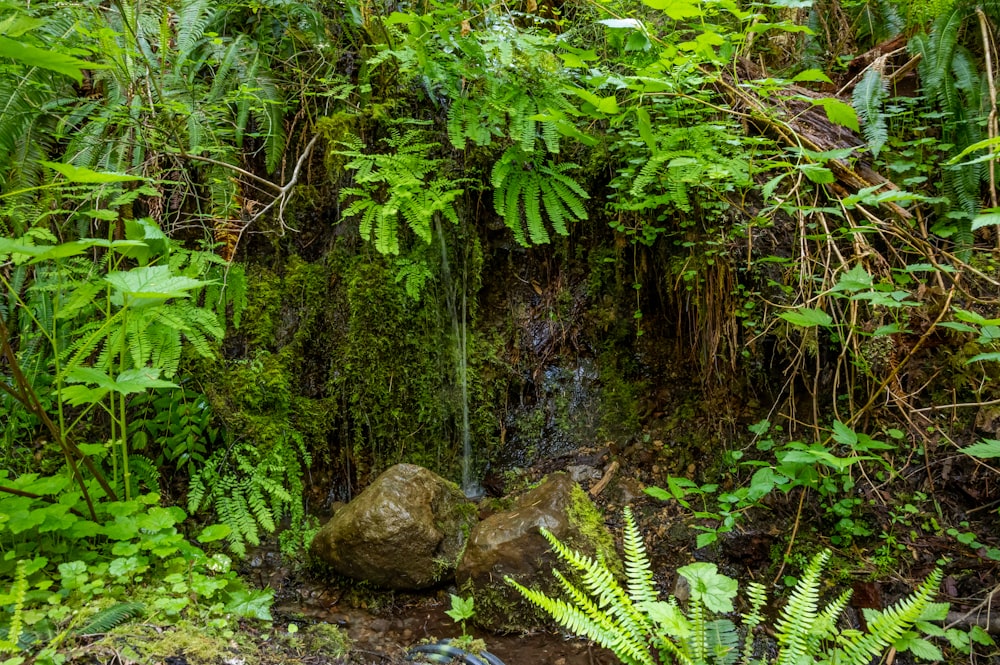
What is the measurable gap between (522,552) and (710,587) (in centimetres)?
129

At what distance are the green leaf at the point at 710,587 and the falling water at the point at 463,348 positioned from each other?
2.28 m

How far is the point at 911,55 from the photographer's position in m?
3.67

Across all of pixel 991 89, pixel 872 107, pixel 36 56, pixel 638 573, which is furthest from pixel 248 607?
pixel 991 89

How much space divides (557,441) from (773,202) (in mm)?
2255

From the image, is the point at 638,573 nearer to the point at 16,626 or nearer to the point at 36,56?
the point at 16,626

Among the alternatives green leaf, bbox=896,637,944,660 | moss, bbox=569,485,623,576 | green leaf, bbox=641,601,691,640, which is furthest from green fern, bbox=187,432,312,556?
green leaf, bbox=896,637,944,660

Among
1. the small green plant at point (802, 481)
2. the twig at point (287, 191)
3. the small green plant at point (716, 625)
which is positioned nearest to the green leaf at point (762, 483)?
the small green plant at point (802, 481)

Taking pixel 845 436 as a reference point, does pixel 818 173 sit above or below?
above

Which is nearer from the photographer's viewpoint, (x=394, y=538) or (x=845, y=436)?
(x=845, y=436)

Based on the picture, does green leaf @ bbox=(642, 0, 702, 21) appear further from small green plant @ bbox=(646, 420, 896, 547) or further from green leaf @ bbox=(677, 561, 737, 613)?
green leaf @ bbox=(677, 561, 737, 613)

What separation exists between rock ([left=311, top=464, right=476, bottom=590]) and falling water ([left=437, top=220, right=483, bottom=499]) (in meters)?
0.71

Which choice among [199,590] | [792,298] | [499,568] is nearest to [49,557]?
[199,590]

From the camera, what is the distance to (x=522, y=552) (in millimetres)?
3043

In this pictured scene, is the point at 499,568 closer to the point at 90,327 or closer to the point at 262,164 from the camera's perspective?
the point at 90,327
